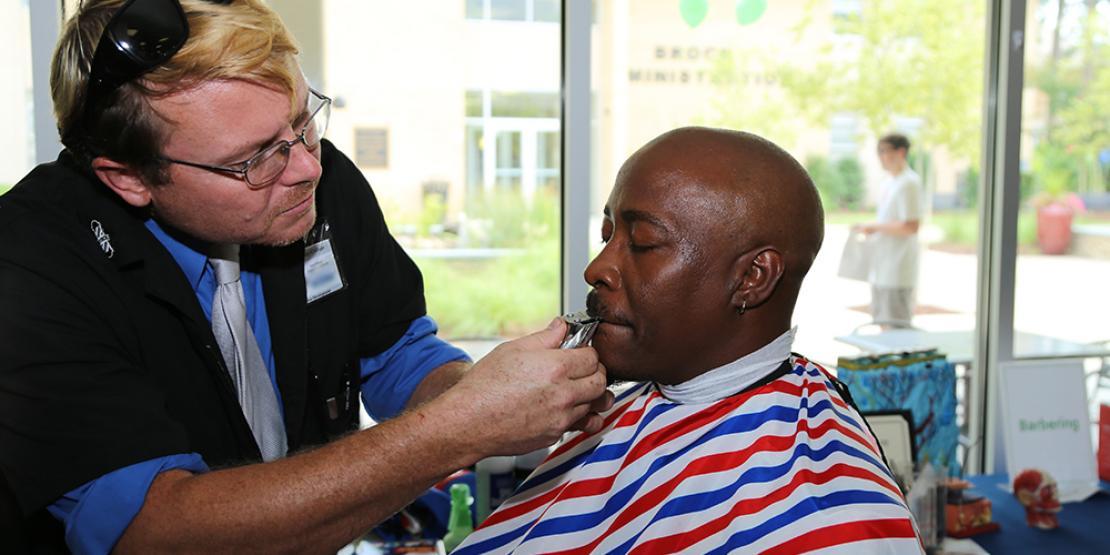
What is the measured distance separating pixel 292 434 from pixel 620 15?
7.74ft

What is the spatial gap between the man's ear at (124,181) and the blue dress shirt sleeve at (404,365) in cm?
57

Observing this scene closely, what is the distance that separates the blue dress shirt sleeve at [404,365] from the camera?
5.48 feet

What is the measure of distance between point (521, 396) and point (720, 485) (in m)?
0.38

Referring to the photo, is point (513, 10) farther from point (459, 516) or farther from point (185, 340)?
point (185, 340)

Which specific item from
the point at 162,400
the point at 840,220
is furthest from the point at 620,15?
the point at 162,400

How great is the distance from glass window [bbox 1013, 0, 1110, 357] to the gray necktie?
327 centimetres

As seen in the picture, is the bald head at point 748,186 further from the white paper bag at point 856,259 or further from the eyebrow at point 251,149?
the white paper bag at point 856,259

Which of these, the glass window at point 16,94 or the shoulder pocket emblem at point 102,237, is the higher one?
the glass window at point 16,94

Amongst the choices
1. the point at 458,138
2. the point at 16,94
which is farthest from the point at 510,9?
the point at 16,94

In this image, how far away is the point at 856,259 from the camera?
13.4 feet

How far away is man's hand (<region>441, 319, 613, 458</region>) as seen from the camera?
3.68 feet

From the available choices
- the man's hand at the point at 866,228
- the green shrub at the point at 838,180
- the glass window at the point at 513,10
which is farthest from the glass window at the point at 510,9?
the man's hand at the point at 866,228

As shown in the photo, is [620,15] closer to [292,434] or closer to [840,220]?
[840,220]

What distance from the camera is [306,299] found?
152cm
